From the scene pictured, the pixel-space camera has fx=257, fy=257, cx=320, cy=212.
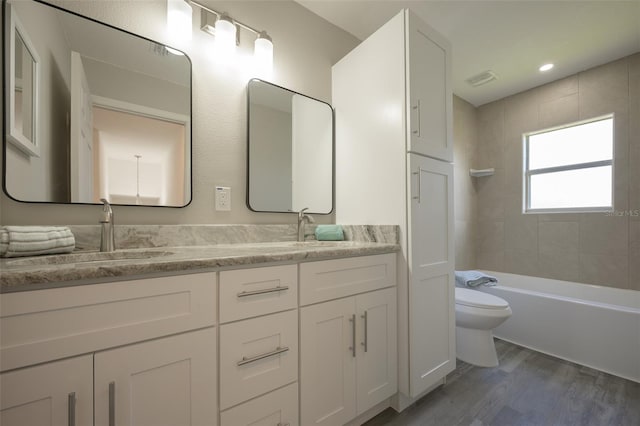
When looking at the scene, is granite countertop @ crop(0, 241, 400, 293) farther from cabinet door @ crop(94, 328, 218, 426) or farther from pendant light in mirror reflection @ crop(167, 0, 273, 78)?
pendant light in mirror reflection @ crop(167, 0, 273, 78)

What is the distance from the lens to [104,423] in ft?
2.15

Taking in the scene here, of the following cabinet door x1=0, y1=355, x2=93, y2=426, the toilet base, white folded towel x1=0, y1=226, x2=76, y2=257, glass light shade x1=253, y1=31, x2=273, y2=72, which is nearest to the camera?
cabinet door x1=0, y1=355, x2=93, y2=426

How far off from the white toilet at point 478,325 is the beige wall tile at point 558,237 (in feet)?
4.17

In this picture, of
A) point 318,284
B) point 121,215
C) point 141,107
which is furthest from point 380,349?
point 141,107

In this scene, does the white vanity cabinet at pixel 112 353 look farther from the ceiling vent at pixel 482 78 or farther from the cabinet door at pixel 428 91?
the ceiling vent at pixel 482 78

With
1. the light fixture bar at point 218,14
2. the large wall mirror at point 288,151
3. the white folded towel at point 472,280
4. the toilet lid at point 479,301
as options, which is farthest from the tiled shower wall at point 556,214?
the light fixture bar at point 218,14

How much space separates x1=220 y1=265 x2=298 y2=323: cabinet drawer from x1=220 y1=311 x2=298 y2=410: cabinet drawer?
0.10 feet

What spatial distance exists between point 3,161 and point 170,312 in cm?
87

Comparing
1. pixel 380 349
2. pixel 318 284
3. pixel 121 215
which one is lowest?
pixel 380 349

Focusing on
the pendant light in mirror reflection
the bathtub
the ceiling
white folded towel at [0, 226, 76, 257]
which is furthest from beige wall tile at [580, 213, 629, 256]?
white folded towel at [0, 226, 76, 257]

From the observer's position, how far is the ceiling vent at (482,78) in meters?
2.48

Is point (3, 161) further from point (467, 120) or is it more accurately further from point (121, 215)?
point (467, 120)

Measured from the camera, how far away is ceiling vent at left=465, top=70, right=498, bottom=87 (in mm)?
2484

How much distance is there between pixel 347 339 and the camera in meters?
1.15
